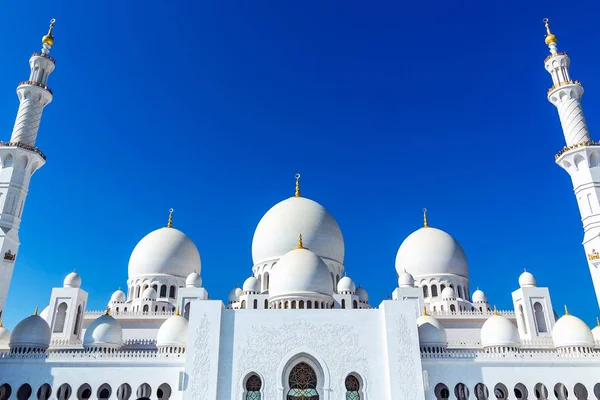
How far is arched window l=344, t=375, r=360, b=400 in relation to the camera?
16.3 meters

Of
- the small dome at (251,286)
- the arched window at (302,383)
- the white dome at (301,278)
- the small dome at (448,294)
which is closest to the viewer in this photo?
the arched window at (302,383)

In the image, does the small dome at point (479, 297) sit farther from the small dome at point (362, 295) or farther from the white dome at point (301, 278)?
the white dome at point (301, 278)

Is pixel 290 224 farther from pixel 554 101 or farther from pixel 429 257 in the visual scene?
pixel 554 101

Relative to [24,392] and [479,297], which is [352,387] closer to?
[24,392]

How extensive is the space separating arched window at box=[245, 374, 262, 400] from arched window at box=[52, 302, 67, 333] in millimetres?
11251

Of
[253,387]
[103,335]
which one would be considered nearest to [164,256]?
[103,335]

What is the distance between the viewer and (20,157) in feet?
70.3

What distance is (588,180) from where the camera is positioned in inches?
834

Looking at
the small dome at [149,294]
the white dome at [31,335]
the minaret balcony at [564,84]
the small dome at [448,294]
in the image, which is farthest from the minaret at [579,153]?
the white dome at [31,335]

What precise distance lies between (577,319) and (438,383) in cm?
656

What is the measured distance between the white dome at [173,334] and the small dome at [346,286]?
803 cm

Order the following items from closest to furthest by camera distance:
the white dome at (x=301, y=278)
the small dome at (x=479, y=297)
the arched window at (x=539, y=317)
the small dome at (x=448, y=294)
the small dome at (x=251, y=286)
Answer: the white dome at (x=301, y=278)
the arched window at (x=539, y=317)
the small dome at (x=251, y=286)
the small dome at (x=448, y=294)
the small dome at (x=479, y=297)

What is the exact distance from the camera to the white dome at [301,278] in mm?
19656

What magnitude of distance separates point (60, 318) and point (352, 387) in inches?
588
